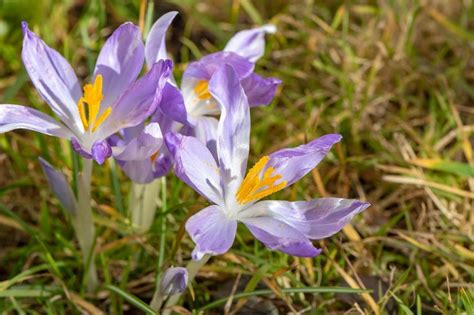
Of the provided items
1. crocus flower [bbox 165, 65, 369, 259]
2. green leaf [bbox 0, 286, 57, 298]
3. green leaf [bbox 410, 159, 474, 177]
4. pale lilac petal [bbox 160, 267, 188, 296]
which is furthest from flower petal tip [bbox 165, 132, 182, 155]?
green leaf [bbox 410, 159, 474, 177]

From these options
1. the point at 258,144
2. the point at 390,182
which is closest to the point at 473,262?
the point at 390,182

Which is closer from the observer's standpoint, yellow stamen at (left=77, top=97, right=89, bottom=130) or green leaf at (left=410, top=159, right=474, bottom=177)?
yellow stamen at (left=77, top=97, right=89, bottom=130)

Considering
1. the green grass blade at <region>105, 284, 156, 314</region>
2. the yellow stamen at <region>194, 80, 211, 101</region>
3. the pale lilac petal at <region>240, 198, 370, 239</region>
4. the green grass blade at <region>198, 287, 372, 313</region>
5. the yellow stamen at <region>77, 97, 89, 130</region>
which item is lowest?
the green grass blade at <region>198, 287, 372, 313</region>

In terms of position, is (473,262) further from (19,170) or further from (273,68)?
(19,170)

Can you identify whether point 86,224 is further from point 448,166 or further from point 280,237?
point 448,166

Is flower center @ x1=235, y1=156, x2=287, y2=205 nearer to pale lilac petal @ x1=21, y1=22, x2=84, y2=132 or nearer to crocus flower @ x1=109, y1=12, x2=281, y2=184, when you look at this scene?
crocus flower @ x1=109, y1=12, x2=281, y2=184

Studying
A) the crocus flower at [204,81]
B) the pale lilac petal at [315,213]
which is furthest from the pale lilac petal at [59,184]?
the pale lilac petal at [315,213]

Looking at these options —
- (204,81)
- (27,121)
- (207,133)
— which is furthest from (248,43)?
(27,121)
